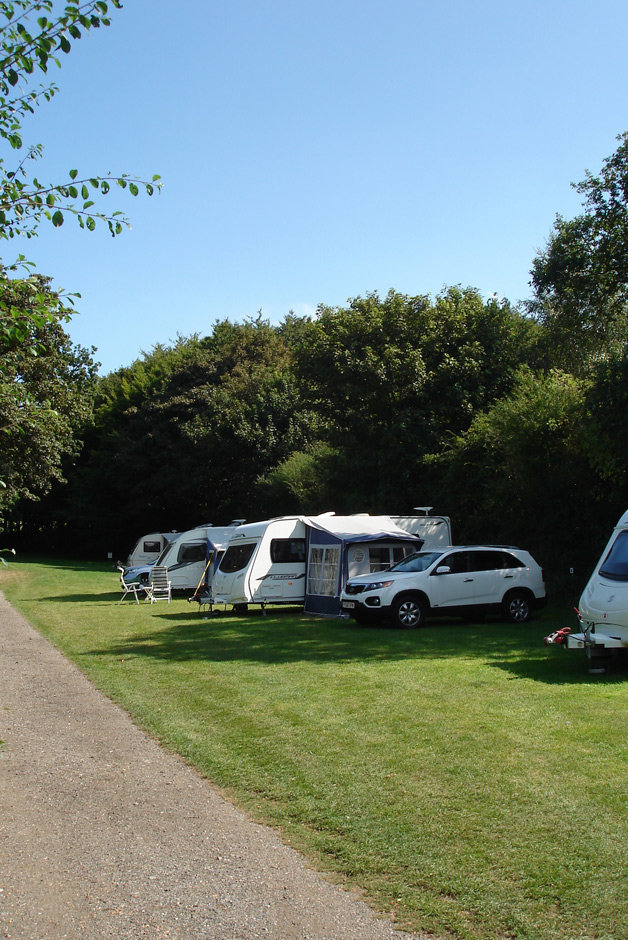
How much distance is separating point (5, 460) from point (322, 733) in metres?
28.4

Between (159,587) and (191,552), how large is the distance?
213cm

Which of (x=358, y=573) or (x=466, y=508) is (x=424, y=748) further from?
(x=466, y=508)

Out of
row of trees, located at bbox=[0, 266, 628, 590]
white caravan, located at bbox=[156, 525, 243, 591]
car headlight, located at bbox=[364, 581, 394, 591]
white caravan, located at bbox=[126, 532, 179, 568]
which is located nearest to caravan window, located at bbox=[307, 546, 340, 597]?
car headlight, located at bbox=[364, 581, 394, 591]

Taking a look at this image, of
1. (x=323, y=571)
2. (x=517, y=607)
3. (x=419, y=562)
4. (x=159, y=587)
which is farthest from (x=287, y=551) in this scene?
(x=159, y=587)


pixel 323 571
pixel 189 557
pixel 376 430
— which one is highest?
pixel 376 430

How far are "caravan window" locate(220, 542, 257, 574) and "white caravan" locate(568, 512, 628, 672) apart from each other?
1104 centimetres

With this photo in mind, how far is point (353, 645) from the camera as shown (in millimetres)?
14430

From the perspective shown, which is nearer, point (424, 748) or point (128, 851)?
point (128, 851)

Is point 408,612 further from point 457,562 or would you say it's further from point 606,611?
point 606,611

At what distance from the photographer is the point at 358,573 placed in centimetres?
1991

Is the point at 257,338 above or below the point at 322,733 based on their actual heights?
above

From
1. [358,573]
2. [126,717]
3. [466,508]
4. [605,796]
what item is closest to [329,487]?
[466,508]

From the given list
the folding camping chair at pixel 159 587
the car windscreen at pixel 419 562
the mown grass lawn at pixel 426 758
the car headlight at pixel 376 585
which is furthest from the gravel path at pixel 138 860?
the folding camping chair at pixel 159 587

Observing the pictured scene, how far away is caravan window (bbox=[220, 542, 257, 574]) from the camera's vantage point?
68.6 ft
